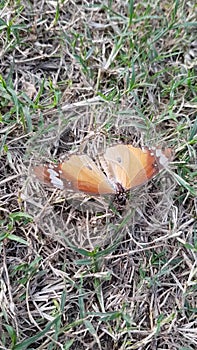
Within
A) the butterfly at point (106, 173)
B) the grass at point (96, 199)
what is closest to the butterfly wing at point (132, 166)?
the butterfly at point (106, 173)

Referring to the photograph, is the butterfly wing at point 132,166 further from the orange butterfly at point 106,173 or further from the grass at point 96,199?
the grass at point 96,199

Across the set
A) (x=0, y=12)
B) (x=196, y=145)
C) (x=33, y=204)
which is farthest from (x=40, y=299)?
(x=0, y=12)

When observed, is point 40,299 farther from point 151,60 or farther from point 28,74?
point 151,60

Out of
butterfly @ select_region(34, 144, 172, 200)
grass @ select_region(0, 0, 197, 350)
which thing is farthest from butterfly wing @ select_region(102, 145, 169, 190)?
grass @ select_region(0, 0, 197, 350)

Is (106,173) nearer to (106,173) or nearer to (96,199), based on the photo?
(106,173)

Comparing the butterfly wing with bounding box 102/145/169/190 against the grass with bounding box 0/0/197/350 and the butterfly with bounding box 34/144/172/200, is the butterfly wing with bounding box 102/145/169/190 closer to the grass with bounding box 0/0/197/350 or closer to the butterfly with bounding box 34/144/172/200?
the butterfly with bounding box 34/144/172/200

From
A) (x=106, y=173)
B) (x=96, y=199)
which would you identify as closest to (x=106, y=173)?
(x=106, y=173)
